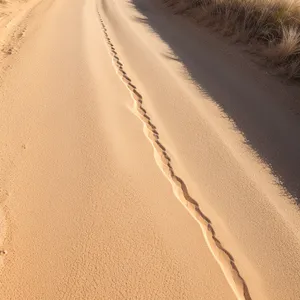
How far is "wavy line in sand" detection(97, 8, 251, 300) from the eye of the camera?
229 centimetres

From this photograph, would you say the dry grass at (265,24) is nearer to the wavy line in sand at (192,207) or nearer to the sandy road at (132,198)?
the sandy road at (132,198)

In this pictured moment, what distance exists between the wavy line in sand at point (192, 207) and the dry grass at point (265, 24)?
95.1 inches

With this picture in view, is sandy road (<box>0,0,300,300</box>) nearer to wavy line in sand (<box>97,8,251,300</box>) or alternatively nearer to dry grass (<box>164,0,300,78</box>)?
wavy line in sand (<box>97,8,251,300</box>)

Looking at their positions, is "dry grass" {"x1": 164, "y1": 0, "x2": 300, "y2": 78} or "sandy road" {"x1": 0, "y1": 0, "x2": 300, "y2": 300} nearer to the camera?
"sandy road" {"x1": 0, "y1": 0, "x2": 300, "y2": 300}

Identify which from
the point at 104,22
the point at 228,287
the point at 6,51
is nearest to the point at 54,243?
the point at 228,287

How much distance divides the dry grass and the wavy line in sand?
7.93ft

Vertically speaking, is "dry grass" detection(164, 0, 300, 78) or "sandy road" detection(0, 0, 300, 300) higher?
"dry grass" detection(164, 0, 300, 78)

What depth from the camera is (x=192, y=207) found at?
9.37 feet

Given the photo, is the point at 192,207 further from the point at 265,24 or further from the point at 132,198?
the point at 265,24

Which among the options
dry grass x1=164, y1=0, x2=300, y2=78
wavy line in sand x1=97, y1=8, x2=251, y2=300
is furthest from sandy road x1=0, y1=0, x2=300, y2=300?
dry grass x1=164, y1=0, x2=300, y2=78

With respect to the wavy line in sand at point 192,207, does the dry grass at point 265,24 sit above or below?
above

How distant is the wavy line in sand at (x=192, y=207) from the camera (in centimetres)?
229

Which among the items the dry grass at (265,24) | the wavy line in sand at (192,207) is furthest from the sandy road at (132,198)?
the dry grass at (265,24)

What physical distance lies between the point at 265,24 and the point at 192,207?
15.6 ft
